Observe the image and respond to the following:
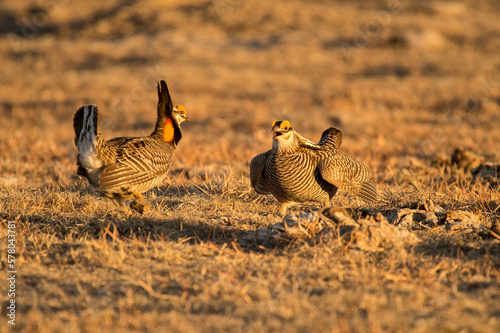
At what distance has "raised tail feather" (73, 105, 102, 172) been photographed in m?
4.10

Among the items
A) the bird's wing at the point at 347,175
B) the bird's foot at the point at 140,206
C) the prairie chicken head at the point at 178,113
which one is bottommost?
the bird's foot at the point at 140,206

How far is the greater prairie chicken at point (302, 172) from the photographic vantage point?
14.4 feet

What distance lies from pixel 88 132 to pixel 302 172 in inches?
69.0

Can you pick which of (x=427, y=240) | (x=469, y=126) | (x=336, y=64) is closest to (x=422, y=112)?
(x=469, y=126)

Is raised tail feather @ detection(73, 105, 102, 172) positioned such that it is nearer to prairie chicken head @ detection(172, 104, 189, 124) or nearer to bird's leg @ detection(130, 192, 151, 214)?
bird's leg @ detection(130, 192, 151, 214)

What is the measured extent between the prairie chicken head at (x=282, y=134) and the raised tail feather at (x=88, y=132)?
1450mm

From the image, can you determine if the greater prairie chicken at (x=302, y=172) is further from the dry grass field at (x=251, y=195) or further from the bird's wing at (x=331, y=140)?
the bird's wing at (x=331, y=140)

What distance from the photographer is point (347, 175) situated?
4.52m

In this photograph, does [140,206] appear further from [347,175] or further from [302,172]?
[347,175]

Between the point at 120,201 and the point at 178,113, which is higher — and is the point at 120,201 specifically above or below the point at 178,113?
below

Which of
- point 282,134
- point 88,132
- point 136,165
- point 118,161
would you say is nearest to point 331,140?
point 282,134

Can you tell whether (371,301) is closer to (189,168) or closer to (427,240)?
(427,240)

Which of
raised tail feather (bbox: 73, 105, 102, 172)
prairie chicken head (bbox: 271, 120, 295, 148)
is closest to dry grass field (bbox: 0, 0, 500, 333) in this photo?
raised tail feather (bbox: 73, 105, 102, 172)

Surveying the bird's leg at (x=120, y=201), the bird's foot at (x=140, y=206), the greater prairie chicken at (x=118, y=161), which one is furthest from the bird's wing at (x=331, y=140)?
the bird's leg at (x=120, y=201)
